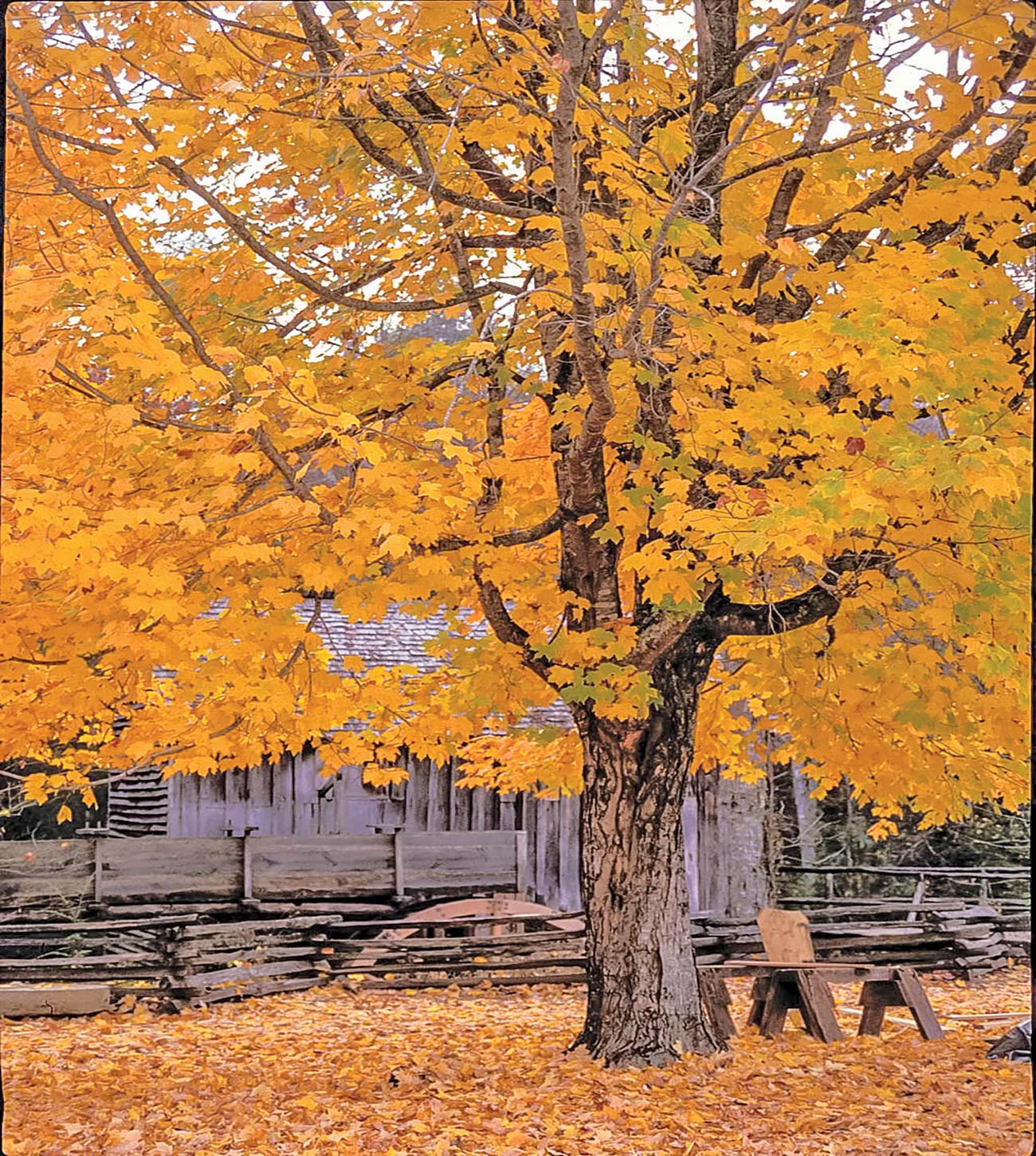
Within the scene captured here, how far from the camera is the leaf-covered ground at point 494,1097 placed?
6227 mm

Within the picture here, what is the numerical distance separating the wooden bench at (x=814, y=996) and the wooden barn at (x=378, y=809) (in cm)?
679

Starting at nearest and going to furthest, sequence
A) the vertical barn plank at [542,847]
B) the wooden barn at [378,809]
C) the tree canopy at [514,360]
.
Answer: the tree canopy at [514,360] → the wooden barn at [378,809] → the vertical barn plank at [542,847]

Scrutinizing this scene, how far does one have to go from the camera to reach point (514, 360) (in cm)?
836

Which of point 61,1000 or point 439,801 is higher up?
point 439,801

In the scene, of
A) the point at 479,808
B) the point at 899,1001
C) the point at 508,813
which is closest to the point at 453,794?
the point at 479,808

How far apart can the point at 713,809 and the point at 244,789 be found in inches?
251

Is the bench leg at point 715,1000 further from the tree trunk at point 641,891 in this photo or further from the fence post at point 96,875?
the fence post at point 96,875

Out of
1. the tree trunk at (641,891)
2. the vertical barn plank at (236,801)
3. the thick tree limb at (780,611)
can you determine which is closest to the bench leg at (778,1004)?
the tree trunk at (641,891)

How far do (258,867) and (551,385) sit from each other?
9.95 metres

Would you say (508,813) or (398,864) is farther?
(508,813)

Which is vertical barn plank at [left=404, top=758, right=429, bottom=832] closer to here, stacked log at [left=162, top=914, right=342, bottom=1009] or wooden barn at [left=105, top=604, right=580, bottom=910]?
wooden barn at [left=105, top=604, right=580, bottom=910]

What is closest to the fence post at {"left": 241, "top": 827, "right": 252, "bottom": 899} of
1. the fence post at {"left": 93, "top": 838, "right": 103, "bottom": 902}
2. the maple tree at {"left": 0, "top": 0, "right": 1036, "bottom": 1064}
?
the fence post at {"left": 93, "top": 838, "right": 103, "bottom": 902}

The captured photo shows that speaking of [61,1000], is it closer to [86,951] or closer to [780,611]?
[86,951]

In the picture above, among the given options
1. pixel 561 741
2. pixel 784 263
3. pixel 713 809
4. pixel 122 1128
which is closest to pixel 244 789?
pixel 713 809
